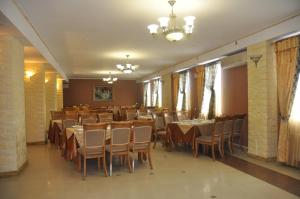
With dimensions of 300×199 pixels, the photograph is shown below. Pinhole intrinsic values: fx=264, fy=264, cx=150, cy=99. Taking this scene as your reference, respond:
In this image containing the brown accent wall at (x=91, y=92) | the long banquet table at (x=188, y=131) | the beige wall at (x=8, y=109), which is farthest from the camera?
the brown accent wall at (x=91, y=92)

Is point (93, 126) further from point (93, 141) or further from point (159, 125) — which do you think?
point (159, 125)

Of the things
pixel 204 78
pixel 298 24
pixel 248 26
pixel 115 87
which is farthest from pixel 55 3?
pixel 115 87

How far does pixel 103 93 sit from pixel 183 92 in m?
8.53

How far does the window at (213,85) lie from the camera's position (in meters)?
8.01

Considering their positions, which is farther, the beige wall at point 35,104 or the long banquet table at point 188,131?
the beige wall at point 35,104

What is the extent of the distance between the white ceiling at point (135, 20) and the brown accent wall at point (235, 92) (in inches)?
34.6

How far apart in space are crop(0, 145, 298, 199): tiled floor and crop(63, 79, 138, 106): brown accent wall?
39.4 feet

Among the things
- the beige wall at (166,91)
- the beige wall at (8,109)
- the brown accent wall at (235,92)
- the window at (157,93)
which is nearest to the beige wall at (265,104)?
the brown accent wall at (235,92)

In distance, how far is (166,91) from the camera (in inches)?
495

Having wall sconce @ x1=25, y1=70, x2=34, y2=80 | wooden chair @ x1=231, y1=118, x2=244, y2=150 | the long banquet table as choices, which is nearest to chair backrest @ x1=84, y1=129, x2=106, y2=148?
the long banquet table

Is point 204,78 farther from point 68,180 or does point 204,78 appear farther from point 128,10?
point 68,180

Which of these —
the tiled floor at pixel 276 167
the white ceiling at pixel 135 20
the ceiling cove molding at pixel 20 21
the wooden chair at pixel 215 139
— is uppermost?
the white ceiling at pixel 135 20

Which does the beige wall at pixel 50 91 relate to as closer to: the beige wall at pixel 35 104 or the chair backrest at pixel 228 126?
the beige wall at pixel 35 104

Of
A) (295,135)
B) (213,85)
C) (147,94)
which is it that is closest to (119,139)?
(295,135)
